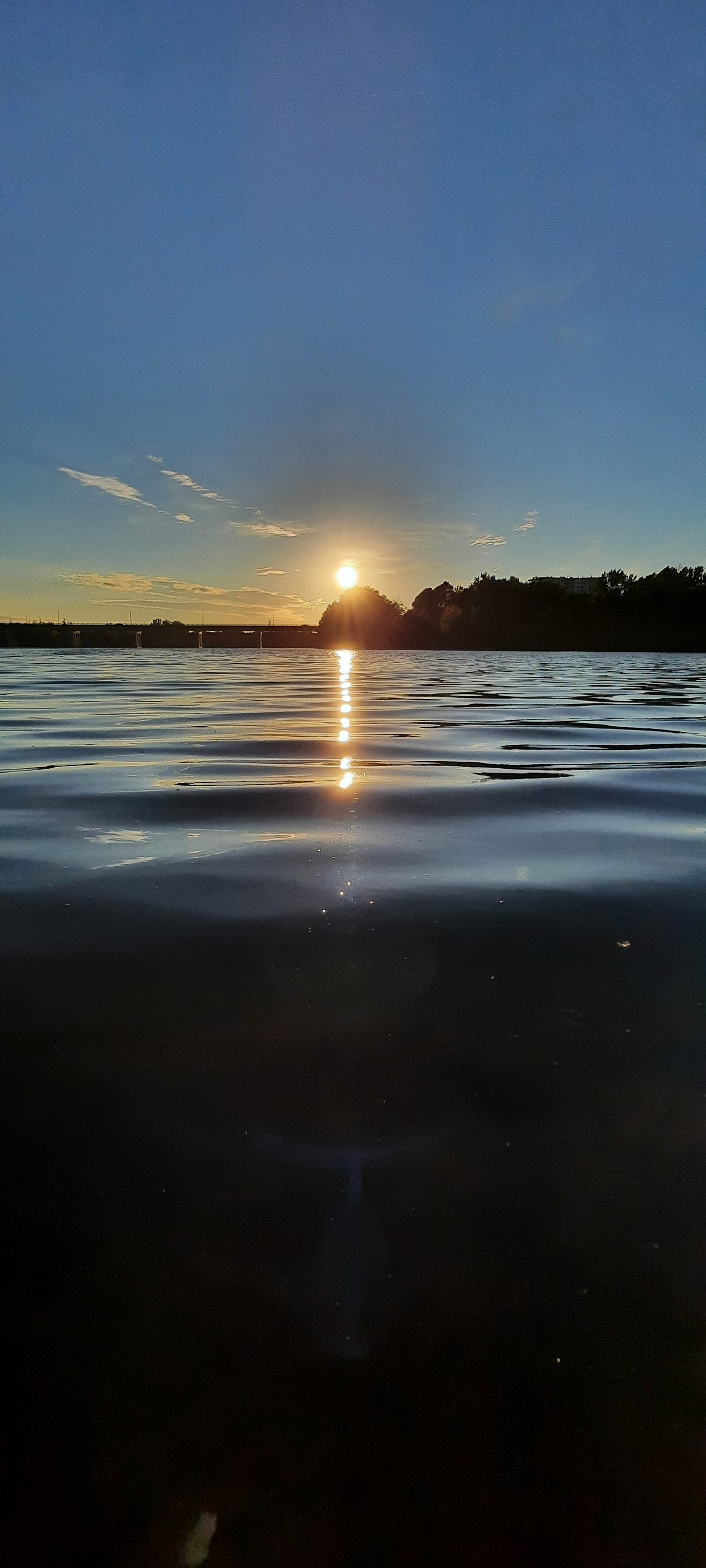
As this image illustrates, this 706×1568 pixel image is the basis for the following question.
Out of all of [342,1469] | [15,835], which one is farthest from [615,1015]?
[15,835]

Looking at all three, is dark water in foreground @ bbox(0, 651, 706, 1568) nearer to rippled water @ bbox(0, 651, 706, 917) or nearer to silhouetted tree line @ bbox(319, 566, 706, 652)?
rippled water @ bbox(0, 651, 706, 917)

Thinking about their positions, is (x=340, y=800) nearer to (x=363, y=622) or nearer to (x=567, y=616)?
(x=567, y=616)

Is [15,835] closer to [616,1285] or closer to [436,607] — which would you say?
[616,1285]

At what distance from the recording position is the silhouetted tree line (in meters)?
117

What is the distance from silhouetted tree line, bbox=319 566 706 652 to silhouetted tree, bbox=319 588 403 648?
2073mm

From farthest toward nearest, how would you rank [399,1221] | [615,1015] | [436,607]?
[436,607] < [615,1015] < [399,1221]

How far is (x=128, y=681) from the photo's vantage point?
1105 inches

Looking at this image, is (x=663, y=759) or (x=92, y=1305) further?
(x=663, y=759)

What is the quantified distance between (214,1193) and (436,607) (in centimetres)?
15244

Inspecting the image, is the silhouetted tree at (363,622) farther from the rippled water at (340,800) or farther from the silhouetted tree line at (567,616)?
the rippled water at (340,800)

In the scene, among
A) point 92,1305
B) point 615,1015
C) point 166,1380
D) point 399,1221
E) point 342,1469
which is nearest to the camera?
point 342,1469

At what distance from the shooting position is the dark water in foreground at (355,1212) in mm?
1256

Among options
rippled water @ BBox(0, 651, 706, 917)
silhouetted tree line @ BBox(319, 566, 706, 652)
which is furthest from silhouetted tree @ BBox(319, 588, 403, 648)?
rippled water @ BBox(0, 651, 706, 917)

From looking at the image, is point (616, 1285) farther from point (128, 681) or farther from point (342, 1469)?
point (128, 681)
